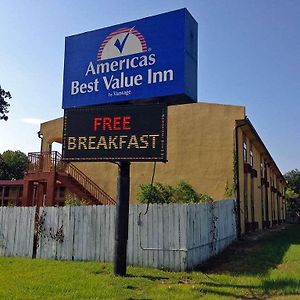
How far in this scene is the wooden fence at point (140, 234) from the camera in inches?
481

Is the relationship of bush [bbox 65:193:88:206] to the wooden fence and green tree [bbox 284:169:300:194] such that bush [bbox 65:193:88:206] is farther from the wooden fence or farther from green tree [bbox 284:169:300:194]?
green tree [bbox 284:169:300:194]

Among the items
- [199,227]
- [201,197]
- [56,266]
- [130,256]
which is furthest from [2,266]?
[201,197]

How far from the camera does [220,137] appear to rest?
22859mm

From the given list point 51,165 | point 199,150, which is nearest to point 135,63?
point 51,165

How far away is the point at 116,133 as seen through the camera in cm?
1126

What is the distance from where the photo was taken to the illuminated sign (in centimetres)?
1080

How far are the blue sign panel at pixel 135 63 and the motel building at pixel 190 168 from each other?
30.5 feet

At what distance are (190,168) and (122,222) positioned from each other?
12290 millimetres

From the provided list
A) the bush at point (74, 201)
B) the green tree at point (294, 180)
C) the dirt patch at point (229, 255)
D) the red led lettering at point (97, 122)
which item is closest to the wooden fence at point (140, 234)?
the dirt patch at point (229, 255)

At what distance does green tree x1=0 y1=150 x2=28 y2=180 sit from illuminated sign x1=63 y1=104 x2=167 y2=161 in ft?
160

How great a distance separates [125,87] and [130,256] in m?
4.96

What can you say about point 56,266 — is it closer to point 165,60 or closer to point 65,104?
point 65,104

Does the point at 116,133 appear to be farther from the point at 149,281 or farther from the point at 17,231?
the point at 17,231

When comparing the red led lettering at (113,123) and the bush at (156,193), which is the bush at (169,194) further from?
the red led lettering at (113,123)
